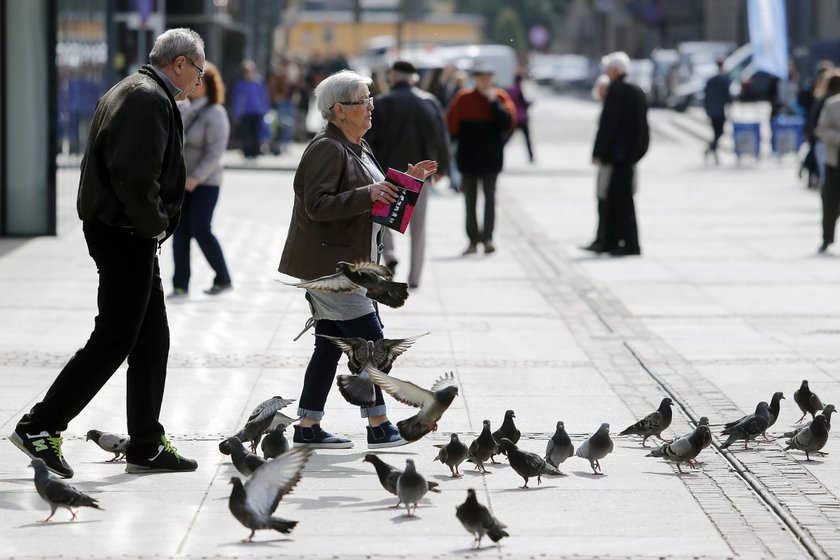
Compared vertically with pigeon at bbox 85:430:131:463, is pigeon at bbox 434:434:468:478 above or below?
above

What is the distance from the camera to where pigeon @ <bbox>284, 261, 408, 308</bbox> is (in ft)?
21.9

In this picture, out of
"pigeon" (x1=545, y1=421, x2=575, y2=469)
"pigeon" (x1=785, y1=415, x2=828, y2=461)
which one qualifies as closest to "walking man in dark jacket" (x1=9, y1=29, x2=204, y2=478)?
"pigeon" (x1=545, y1=421, x2=575, y2=469)

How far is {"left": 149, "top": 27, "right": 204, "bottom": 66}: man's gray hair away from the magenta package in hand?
3.19 ft

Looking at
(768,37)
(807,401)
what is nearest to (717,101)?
(768,37)

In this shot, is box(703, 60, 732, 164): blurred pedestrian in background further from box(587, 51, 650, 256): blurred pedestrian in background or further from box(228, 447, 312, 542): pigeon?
→ box(228, 447, 312, 542): pigeon

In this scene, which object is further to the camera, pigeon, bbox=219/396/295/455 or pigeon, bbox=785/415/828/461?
pigeon, bbox=785/415/828/461

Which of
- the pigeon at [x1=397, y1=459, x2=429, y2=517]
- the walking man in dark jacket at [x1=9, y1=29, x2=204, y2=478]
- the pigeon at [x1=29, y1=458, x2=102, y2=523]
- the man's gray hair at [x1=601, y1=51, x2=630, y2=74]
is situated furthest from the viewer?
the man's gray hair at [x1=601, y1=51, x2=630, y2=74]

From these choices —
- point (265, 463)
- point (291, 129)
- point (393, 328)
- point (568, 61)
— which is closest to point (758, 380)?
point (393, 328)

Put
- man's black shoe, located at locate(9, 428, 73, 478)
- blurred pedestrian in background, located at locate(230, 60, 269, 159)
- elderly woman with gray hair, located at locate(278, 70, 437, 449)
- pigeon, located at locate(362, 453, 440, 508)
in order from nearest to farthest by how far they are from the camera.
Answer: pigeon, located at locate(362, 453, 440, 508), man's black shoe, located at locate(9, 428, 73, 478), elderly woman with gray hair, located at locate(278, 70, 437, 449), blurred pedestrian in background, located at locate(230, 60, 269, 159)

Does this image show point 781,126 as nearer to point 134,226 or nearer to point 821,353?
point 821,353

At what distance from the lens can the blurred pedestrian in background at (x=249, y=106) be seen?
28.9 metres

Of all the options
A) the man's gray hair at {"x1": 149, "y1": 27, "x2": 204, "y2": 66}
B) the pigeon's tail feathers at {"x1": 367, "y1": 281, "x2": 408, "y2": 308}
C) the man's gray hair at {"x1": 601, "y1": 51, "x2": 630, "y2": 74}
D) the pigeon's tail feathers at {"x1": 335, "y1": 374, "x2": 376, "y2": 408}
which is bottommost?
the pigeon's tail feathers at {"x1": 335, "y1": 374, "x2": 376, "y2": 408}

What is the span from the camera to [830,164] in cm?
1561

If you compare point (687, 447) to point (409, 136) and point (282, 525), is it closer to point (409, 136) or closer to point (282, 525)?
point (282, 525)
